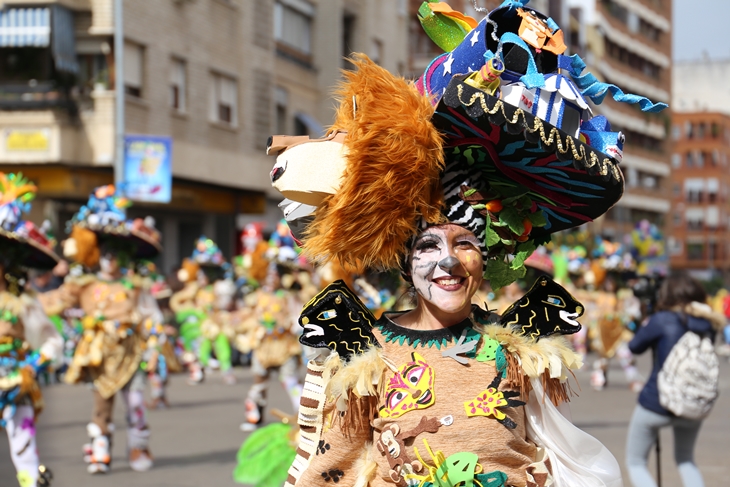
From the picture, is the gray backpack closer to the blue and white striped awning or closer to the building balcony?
the building balcony

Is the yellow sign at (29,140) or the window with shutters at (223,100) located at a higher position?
the window with shutters at (223,100)

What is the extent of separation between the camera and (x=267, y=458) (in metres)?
5.16

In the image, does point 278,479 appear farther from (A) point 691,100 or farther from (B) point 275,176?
(A) point 691,100

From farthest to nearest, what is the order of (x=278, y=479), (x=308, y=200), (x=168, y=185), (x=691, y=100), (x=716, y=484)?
(x=691, y=100) → (x=168, y=185) → (x=716, y=484) → (x=278, y=479) → (x=308, y=200)

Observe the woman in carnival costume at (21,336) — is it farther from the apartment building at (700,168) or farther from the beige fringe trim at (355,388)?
the apartment building at (700,168)

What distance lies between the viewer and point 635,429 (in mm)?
7391

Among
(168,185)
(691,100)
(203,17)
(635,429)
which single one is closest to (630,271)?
(168,185)

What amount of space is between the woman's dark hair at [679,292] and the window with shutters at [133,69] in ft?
55.8

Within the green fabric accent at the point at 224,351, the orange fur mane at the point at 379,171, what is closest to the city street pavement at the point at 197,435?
the green fabric accent at the point at 224,351

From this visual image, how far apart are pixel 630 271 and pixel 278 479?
53.5ft

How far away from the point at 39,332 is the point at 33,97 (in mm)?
14637

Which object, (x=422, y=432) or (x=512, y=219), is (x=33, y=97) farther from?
(x=422, y=432)

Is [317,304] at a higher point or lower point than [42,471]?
higher

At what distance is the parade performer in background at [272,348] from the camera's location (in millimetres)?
12547
